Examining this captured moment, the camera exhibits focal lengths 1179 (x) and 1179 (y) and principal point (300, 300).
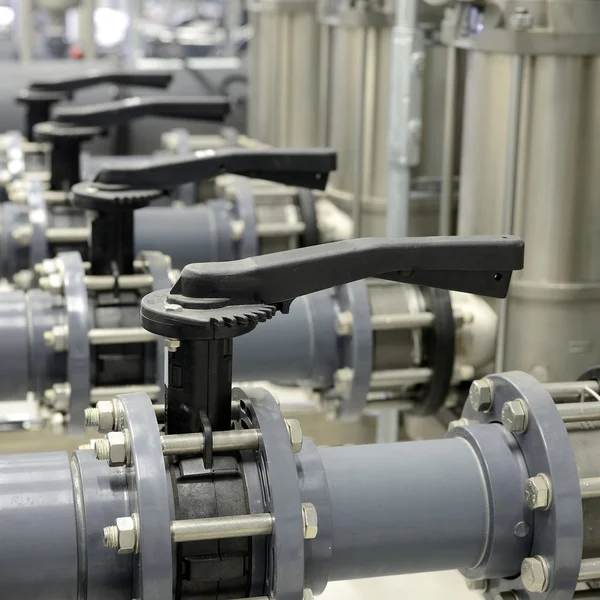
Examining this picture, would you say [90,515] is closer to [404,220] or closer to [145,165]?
[145,165]

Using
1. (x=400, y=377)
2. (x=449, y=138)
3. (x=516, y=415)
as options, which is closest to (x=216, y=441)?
(x=516, y=415)

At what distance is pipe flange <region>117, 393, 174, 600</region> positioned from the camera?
0.67 metres

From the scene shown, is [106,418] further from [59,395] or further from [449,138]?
[449,138]

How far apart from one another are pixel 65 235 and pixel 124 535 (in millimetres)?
916

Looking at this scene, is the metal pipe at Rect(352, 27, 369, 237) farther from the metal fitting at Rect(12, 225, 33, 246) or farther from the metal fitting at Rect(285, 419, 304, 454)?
the metal fitting at Rect(285, 419, 304, 454)

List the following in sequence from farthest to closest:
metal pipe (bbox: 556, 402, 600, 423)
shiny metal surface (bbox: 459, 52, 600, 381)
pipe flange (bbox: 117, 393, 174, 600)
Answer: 1. shiny metal surface (bbox: 459, 52, 600, 381)
2. metal pipe (bbox: 556, 402, 600, 423)
3. pipe flange (bbox: 117, 393, 174, 600)

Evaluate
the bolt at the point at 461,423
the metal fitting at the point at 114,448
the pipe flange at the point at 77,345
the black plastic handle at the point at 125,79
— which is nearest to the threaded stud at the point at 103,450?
the metal fitting at the point at 114,448

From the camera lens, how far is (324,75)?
76.6 inches

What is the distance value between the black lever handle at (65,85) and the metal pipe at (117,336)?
2.93 ft

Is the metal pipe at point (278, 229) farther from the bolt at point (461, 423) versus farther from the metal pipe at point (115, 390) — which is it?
the bolt at point (461, 423)

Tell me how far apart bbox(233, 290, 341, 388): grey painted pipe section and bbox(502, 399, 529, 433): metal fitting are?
443 millimetres

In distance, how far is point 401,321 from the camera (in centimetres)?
122

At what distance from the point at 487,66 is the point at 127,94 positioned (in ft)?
4.26

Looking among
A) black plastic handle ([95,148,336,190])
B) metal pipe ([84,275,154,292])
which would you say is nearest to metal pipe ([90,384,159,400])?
metal pipe ([84,275,154,292])
